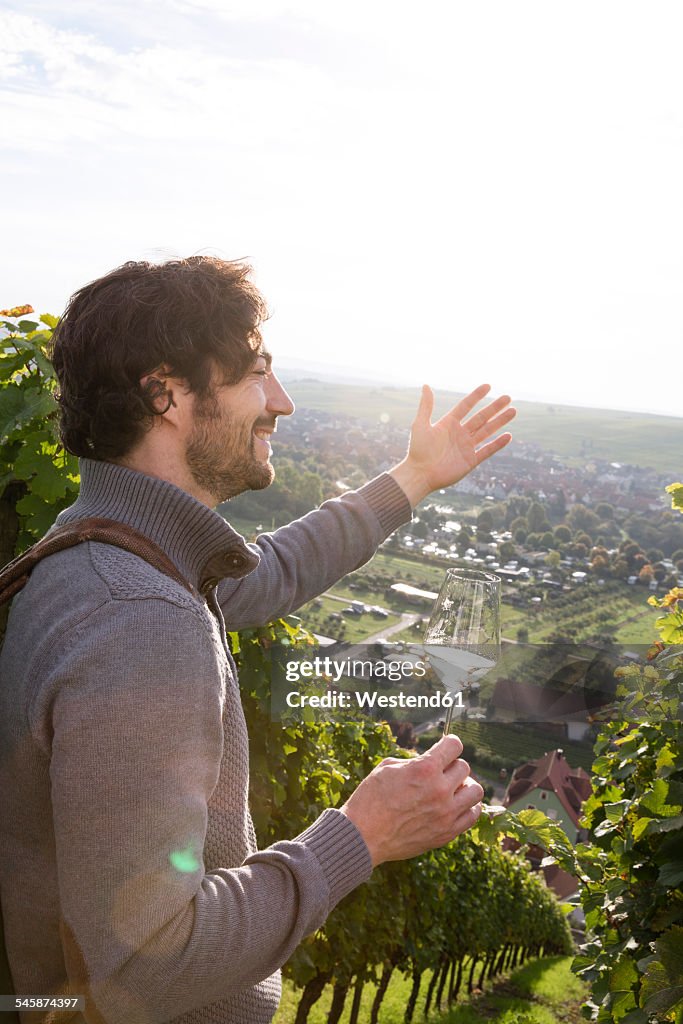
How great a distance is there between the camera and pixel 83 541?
1.41 metres

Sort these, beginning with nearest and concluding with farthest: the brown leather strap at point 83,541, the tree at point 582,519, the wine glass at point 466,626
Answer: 1. the brown leather strap at point 83,541
2. the wine glass at point 466,626
3. the tree at point 582,519

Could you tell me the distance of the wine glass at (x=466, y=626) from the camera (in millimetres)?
1733

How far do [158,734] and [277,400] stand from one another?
87 centimetres

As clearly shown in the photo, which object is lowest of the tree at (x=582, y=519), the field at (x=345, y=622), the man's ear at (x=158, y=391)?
the field at (x=345, y=622)

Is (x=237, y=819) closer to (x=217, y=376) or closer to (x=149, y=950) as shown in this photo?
(x=149, y=950)

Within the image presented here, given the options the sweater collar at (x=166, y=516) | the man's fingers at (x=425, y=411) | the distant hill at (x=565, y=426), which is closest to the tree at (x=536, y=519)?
the distant hill at (x=565, y=426)

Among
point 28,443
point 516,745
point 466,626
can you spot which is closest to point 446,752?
point 466,626

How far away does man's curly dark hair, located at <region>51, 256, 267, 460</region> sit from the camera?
1586 millimetres

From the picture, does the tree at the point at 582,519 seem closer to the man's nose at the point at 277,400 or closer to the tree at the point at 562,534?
the tree at the point at 562,534

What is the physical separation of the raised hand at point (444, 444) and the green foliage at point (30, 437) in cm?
101

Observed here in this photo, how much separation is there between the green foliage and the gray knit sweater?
1.19m

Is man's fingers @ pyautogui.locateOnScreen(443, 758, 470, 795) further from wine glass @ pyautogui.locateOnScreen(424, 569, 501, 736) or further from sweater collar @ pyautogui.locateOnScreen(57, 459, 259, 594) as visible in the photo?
sweater collar @ pyautogui.locateOnScreen(57, 459, 259, 594)

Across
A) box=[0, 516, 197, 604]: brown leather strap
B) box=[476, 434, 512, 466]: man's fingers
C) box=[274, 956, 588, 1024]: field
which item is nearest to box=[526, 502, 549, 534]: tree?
box=[274, 956, 588, 1024]: field

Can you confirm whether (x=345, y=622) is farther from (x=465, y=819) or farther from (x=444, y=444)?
(x=465, y=819)
